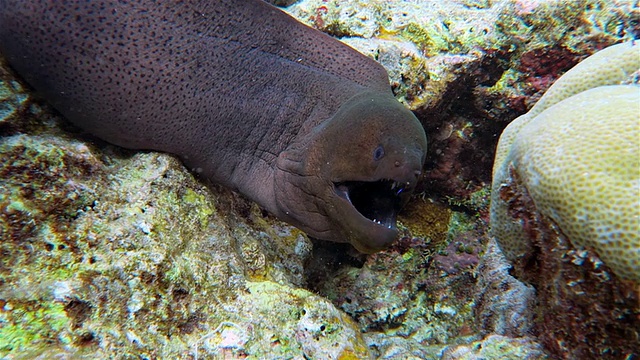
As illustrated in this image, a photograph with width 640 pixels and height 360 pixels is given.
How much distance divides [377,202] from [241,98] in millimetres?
1371

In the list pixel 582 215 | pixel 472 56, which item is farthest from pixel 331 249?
pixel 582 215

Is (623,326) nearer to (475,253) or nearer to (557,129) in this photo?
(557,129)

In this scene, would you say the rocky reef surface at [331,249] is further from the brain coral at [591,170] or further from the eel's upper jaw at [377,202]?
the eel's upper jaw at [377,202]

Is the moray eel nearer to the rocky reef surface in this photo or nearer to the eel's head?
the eel's head

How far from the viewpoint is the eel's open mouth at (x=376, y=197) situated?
8.00 ft

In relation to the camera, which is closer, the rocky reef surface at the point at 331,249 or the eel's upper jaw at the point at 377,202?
the rocky reef surface at the point at 331,249

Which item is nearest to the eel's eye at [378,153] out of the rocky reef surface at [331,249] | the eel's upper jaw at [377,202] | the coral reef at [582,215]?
the eel's upper jaw at [377,202]

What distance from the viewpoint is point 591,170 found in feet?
5.05

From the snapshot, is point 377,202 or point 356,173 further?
point 377,202

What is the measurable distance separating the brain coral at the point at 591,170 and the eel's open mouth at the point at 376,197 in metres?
0.64

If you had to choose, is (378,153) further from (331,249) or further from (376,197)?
(331,249)

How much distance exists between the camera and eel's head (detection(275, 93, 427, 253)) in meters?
2.29

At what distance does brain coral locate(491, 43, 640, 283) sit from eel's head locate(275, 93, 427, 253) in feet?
1.98

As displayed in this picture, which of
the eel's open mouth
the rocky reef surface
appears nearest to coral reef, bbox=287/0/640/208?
the rocky reef surface
